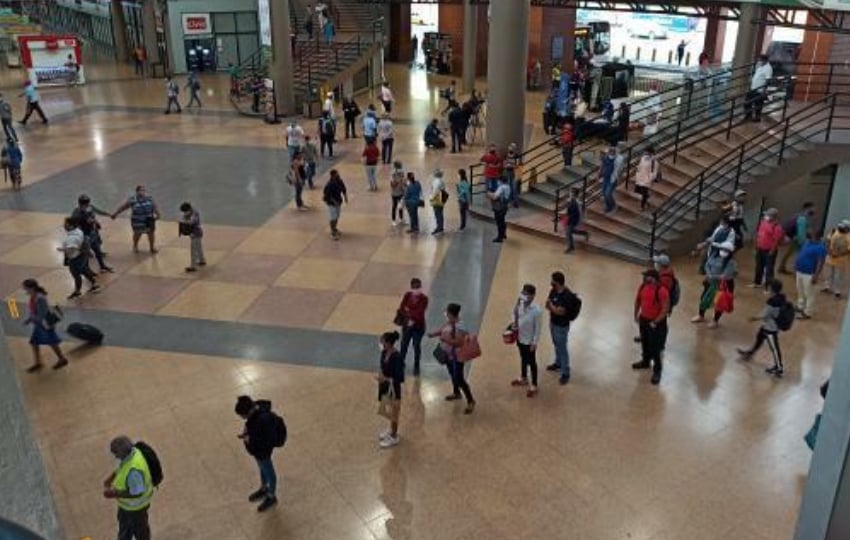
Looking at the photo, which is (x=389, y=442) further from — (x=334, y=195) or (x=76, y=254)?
(x=334, y=195)

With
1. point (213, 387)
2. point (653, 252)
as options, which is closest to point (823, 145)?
point (653, 252)

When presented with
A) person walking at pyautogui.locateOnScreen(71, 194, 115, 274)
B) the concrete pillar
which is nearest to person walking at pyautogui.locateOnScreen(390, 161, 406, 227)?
person walking at pyautogui.locateOnScreen(71, 194, 115, 274)

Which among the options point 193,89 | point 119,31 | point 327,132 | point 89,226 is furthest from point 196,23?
point 89,226

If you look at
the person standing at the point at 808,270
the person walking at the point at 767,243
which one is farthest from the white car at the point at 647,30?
the person standing at the point at 808,270

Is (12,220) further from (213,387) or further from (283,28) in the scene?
(283,28)

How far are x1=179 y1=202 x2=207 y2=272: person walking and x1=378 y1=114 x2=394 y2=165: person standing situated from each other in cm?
742

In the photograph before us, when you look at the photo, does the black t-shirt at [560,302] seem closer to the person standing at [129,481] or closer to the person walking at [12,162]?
the person standing at [129,481]

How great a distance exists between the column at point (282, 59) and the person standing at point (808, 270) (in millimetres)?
18307

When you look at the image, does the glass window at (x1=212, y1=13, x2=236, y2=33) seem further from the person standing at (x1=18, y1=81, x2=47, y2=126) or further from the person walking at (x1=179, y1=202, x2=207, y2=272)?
the person walking at (x1=179, y1=202, x2=207, y2=272)

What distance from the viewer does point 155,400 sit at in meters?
9.24

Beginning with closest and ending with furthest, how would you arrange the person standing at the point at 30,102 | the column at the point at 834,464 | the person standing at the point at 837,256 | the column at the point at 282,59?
the column at the point at 834,464 → the person standing at the point at 837,256 → the person standing at the point at 30,102 → the column at the point at 282,59

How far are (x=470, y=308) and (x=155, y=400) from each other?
189 inches

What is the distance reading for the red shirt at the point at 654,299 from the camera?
9312mm

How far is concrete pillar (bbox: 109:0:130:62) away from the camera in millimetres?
41406
